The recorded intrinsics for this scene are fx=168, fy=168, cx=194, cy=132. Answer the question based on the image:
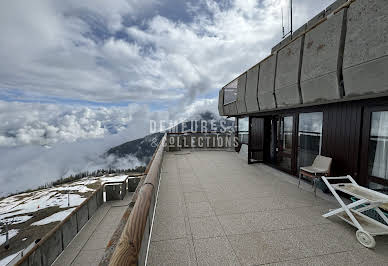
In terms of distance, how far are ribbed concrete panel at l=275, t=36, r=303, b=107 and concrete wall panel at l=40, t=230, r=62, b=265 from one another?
14.3 m

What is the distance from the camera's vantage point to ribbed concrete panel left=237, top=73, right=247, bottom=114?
21.7 ft

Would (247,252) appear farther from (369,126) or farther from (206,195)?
(369,126)

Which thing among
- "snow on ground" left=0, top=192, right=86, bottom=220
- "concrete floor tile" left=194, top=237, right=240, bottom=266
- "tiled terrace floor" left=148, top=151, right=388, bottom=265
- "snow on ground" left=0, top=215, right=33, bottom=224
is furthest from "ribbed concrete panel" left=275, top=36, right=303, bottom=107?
"snow on ground" left=0, top=192, right=86, bottom=220

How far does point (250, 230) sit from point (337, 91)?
2.91 metres

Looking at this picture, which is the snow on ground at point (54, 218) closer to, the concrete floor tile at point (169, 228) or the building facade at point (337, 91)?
the concrete floor tile at point (169, 228)

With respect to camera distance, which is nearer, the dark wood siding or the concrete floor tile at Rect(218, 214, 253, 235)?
the concrete floor tile at Rect(218, 214, 253, 235)

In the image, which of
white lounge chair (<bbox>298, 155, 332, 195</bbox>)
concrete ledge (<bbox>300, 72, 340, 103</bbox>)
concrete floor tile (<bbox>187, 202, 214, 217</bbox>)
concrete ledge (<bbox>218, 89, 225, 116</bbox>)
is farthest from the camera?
concrete ledge (<bbox>218, 89, 225, 116</bbox>)

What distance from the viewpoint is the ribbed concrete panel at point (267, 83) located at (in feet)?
15.9

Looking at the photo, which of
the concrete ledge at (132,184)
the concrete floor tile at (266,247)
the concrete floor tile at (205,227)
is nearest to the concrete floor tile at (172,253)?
the concrete floor tile at (205,227)

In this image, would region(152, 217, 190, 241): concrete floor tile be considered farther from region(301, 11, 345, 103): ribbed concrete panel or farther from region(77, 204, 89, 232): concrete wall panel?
region(77, 204, 89, 232): concrete wall panel

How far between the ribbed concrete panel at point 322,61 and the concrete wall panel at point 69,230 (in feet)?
46.6

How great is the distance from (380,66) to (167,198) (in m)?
4.19

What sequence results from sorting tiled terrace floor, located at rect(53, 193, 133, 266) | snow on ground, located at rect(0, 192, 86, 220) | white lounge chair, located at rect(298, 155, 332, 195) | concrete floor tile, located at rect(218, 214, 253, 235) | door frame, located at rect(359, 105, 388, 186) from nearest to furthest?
concrete floor tile, located at rect(218, 214, 253, 235) → door frame, located at rect(359, 105, 388, 186) → white lounge chair, located at rect(298, 155, 332, 195) → tiled terrace floor, located at rect(53, 193, 133, 266) → snow on ground, located at rect(0, 192, 86, 220)

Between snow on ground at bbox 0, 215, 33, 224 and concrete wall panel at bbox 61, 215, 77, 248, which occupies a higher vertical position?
concrete wall panel at bbox 61, 215, 77, 248
